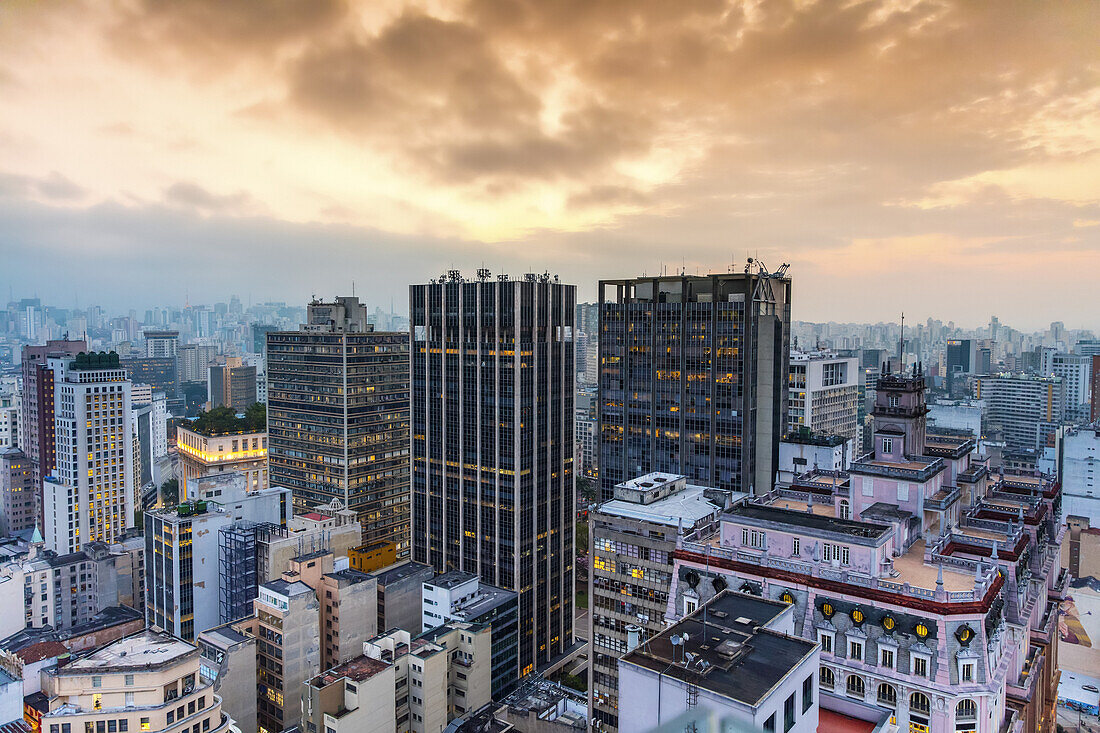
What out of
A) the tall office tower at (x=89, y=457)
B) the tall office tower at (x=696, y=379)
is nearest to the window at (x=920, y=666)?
the tall office tower at (x=696, y=379)

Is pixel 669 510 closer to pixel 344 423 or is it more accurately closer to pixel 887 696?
pixel 887 696

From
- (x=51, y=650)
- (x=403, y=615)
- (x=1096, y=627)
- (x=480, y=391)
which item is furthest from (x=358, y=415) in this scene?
(x=1096, y=627)

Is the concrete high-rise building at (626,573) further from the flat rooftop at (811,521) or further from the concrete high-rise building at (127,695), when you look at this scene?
the concrete high-rise building at (127,695)

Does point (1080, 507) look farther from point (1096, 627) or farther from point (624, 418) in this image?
point (624, 418)

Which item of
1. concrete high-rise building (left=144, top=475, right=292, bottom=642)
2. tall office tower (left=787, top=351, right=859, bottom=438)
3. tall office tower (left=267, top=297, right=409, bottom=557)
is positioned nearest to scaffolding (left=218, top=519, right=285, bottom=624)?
concrete high-rise building (left=144, top=475, right=292, bottom=642)

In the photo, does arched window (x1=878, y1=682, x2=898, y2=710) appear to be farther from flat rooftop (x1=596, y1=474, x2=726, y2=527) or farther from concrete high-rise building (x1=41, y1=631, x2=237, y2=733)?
concrete high-rise building (x1=41, y1=631, x2=237, y2=733)
